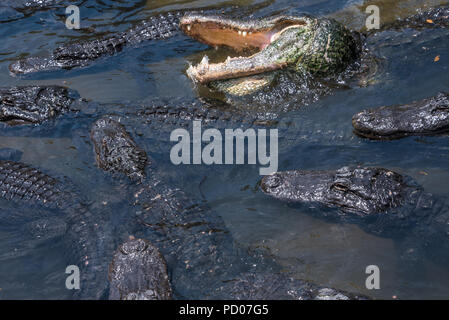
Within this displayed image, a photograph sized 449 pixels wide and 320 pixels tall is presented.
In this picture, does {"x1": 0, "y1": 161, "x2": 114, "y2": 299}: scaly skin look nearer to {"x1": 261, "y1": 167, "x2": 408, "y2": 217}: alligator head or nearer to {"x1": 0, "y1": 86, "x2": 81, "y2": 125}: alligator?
{"x1": 0, "y1": 86, "x2": 81, "y2": 125}: alligator

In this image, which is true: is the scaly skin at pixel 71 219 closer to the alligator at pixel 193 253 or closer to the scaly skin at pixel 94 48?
the alligator at pixel 193 253

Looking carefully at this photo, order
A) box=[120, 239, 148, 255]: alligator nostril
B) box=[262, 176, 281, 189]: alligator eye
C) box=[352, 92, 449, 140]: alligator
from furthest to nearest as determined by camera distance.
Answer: box=[352, 92, 449, 140]: alligator, box=[262, 176, 281, 189]: alligator eye, box=[120, 239, 148, 255]: alligator nostril

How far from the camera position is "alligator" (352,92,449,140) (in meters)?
5.46

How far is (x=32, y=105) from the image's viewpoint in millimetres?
6480

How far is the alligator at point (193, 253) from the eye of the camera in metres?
4.18

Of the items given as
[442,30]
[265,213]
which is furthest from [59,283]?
[442,30]

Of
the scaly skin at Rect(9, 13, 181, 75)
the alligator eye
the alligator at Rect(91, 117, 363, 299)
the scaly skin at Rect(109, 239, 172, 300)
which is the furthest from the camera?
the scaly skin at Rect(9, 13, 181, 75)

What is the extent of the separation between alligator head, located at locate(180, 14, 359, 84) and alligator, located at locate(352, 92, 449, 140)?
4.21ft

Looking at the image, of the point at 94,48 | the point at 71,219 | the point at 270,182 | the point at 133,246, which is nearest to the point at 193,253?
the point at 133,246

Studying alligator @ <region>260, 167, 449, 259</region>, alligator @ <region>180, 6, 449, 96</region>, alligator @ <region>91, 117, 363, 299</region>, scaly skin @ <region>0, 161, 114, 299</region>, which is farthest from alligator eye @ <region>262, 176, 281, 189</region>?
alligator @ <region>180, 6, 449, 96</region>

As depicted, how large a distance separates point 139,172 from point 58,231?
1.04 m

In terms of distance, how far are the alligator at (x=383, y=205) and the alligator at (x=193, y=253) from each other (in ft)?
2.92

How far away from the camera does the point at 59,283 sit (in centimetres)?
464

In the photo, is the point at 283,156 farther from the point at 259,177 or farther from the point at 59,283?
the point at 59,283
